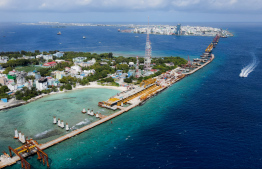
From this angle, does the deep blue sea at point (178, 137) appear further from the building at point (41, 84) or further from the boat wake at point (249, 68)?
the boat wake at point (249, 68)

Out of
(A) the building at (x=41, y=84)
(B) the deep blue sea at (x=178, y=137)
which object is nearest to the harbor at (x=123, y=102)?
(B) the deep blue sea at (x=178, y=137)

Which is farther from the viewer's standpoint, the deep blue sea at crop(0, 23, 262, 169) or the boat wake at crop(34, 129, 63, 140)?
the boat wake at crop(34, 129, 63, 140)

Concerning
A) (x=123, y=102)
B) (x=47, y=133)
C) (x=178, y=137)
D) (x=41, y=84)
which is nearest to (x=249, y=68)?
(x=123, y=102)

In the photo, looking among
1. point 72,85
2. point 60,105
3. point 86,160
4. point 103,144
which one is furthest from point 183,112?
point 72,85

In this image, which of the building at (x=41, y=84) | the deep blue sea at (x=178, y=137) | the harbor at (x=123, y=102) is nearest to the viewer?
the deep blue sea at (x=178, y=137)

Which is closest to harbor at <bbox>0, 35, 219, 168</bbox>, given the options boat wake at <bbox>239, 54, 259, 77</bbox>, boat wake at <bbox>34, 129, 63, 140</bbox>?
boat wake at <bbox>34, 129, 63, 140</bbox>

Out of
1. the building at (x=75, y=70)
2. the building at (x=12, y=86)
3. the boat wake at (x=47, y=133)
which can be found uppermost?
the building at (x=75, y=70)

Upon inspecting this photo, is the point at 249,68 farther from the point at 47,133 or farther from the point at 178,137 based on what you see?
the point at 47,133

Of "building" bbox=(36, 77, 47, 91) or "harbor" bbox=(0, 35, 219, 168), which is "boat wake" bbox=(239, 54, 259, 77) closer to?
"harbor" bbox=(0, 35, 219, 168)

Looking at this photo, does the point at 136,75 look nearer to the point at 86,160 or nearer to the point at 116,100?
the point at 116,100
